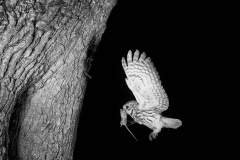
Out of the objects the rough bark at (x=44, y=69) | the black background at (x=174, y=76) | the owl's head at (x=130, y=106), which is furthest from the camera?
the black background at (x=174, y=76)

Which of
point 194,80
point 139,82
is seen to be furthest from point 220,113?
point 139,82

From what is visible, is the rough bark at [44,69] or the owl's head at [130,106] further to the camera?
the owl's head at [130,106]

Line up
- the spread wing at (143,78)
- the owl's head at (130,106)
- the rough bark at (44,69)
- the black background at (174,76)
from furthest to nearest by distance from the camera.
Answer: the black background at (174,76) → the owl's head at (130,106) → the spread wing at (143,78) → the rough bark at (44,69)

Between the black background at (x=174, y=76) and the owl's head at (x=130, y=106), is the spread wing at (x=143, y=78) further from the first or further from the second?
the black background at (x=174, y=76)

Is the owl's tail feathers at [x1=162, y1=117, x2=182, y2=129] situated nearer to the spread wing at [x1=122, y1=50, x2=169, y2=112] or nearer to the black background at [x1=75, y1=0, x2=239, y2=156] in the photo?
the spread wing at [x1=122, y1=50, x2=169, y2=112]

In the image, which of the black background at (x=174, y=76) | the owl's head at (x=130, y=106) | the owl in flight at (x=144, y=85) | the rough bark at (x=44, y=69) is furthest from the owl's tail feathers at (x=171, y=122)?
the black background at (x=174, y=76)

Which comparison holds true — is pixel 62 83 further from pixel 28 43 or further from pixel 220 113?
pixel 220 113
